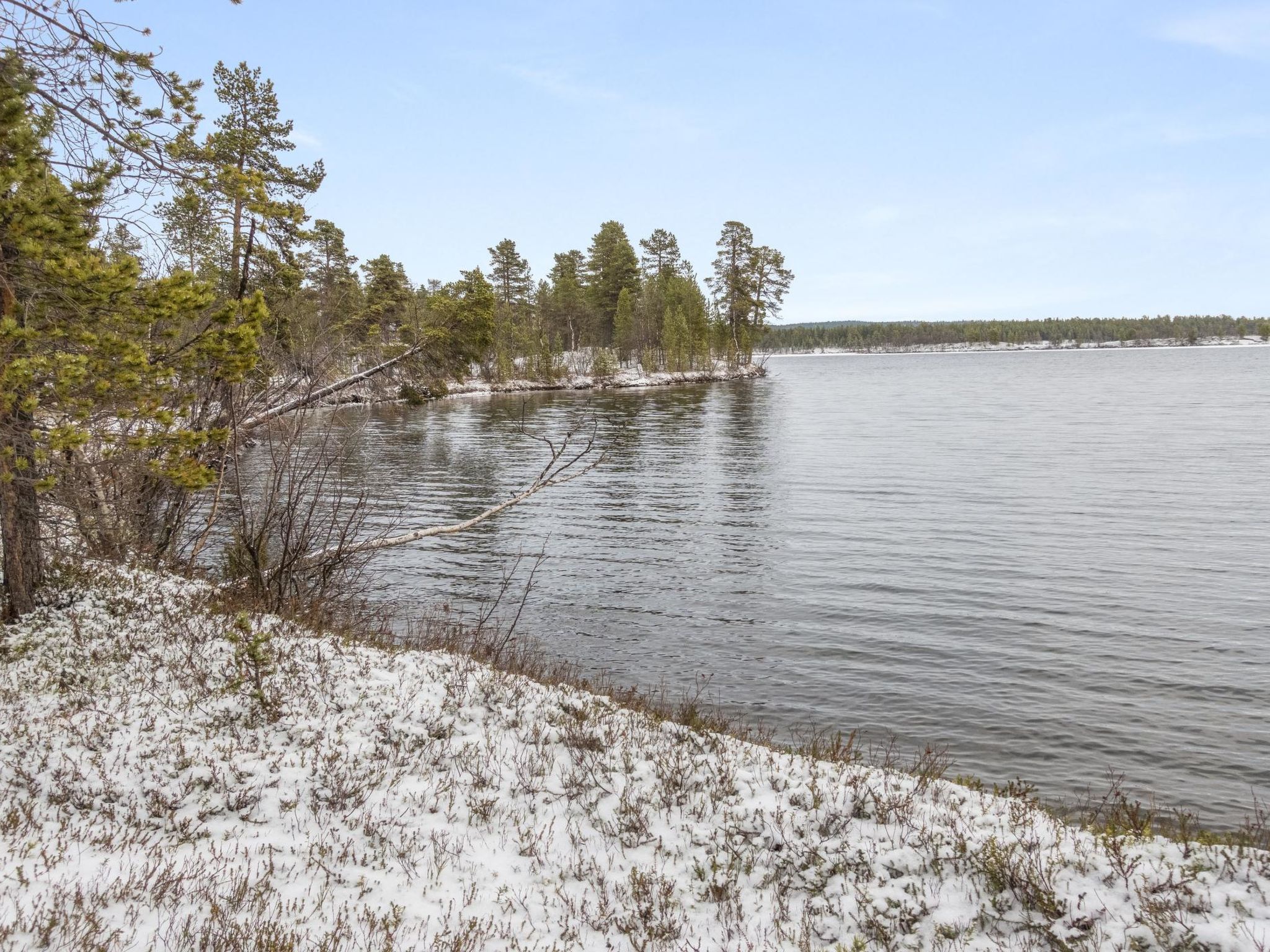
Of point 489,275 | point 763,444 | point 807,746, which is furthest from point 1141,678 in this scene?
point 489,275

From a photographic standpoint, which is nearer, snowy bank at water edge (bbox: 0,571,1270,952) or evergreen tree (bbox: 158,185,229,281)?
snowy bank at water edge (bbox: 0,571,1270,952)

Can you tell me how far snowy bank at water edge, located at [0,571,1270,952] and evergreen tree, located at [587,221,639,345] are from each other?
8323 cm

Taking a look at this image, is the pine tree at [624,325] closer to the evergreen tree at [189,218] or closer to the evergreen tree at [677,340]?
the evergreen tree at [677,340]

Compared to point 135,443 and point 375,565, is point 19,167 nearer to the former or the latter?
point 135,443

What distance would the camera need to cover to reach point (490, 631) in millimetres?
→ 12562

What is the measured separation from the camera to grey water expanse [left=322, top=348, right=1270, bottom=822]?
9.22m

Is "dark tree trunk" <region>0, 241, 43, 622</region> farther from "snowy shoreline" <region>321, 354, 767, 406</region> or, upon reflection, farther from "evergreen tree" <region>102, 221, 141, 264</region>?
"snowy shoreline" <region>321, 354, 767, 406</region>

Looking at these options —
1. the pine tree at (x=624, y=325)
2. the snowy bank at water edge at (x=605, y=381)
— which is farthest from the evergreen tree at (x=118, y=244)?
the pine tree at (x=624, y=325)

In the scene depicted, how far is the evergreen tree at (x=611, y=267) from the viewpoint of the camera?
89375 millimetres

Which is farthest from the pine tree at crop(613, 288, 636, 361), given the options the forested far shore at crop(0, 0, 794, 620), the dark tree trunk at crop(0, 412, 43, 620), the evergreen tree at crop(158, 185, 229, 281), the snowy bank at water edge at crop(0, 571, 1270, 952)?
the snowy bank at water edge at crop(0, 571, 1270, 952)


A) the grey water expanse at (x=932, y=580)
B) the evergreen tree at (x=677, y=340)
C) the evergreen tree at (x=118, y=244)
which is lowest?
the grey water expanse at (x=932, y=580)

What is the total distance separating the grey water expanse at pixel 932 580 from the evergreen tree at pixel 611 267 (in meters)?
58.4

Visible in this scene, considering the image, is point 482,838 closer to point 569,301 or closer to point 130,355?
point 130,355

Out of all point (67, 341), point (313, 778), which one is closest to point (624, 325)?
point (67, 341)
